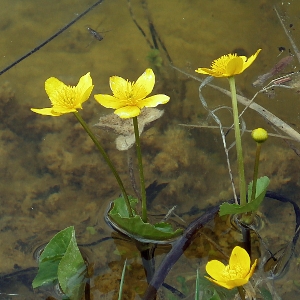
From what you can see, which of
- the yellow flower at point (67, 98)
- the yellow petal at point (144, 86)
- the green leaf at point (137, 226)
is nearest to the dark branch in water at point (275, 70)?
the yellow petal at point (144, 86)

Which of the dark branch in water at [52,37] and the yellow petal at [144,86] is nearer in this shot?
the yellow petal at [144,86]

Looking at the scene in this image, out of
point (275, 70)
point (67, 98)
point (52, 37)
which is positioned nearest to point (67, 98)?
point (67, 98)

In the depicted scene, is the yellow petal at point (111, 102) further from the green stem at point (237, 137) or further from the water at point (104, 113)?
the water at point (104, 113)

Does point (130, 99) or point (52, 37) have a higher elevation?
point (130, 99)

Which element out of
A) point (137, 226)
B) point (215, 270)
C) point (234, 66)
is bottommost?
point (137, 226)

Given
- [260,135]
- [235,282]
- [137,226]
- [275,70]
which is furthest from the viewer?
[275,70]

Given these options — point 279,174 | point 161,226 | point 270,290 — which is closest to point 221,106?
point 279,174

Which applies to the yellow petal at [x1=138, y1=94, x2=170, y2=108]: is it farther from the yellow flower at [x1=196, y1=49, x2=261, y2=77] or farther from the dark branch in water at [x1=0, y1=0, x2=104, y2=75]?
the dark branch in water at [x1=0, y1=0, x2=104, y2=75]

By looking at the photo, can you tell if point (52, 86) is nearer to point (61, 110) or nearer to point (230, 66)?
point (61, 110)
